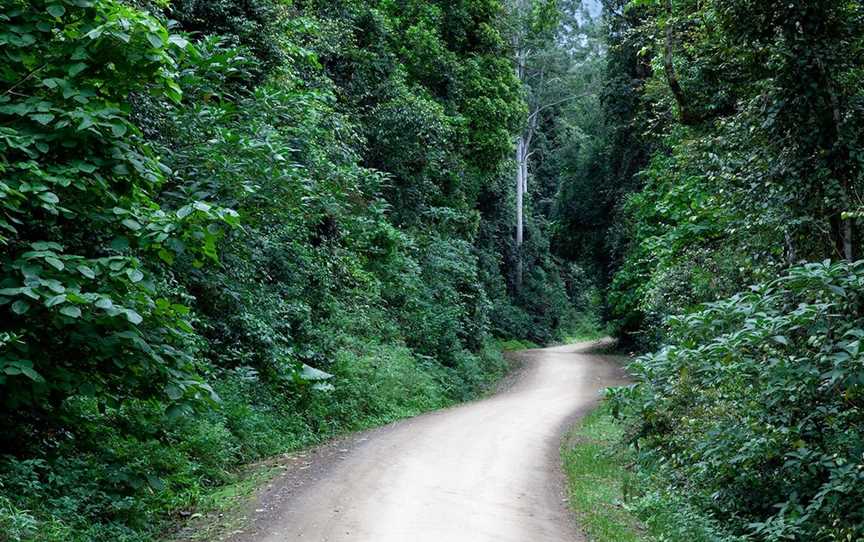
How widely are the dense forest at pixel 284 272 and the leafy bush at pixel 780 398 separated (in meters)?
0.04

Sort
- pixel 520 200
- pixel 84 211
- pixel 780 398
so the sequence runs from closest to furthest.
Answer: pixel 84 211
pixel 780 398
pixel 520 200

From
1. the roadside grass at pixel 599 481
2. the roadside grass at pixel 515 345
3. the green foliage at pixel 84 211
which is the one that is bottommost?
the roadside grass at pixel 515 345

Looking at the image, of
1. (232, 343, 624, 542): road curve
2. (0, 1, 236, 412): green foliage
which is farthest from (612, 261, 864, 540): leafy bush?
(0, 1, 236, 412): green foliage

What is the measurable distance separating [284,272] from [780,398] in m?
10.8

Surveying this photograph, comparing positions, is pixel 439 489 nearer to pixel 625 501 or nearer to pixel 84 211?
pixel 625 501

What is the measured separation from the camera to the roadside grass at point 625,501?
24.9 ft

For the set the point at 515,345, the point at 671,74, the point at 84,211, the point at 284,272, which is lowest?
the point at 515,345

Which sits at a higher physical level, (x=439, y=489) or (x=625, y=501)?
(x=439, y=489)

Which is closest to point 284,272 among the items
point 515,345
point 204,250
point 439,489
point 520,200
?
point 439,489

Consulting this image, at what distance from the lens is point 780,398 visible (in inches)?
269

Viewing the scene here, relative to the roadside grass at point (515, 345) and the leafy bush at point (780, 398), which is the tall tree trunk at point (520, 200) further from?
the leafy bush at point (780, 398)

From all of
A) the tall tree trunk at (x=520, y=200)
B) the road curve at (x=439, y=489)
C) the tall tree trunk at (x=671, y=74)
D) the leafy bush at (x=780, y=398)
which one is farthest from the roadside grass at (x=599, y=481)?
the tall tree trunk at (x=520, y=200)

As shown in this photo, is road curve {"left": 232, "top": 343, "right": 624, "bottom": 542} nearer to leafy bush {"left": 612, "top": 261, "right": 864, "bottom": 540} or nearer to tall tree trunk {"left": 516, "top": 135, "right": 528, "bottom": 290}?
leafy bush {"left": 612, "top": 261, "right": 864, "bottom": 540}

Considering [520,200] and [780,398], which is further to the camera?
[520,200]
